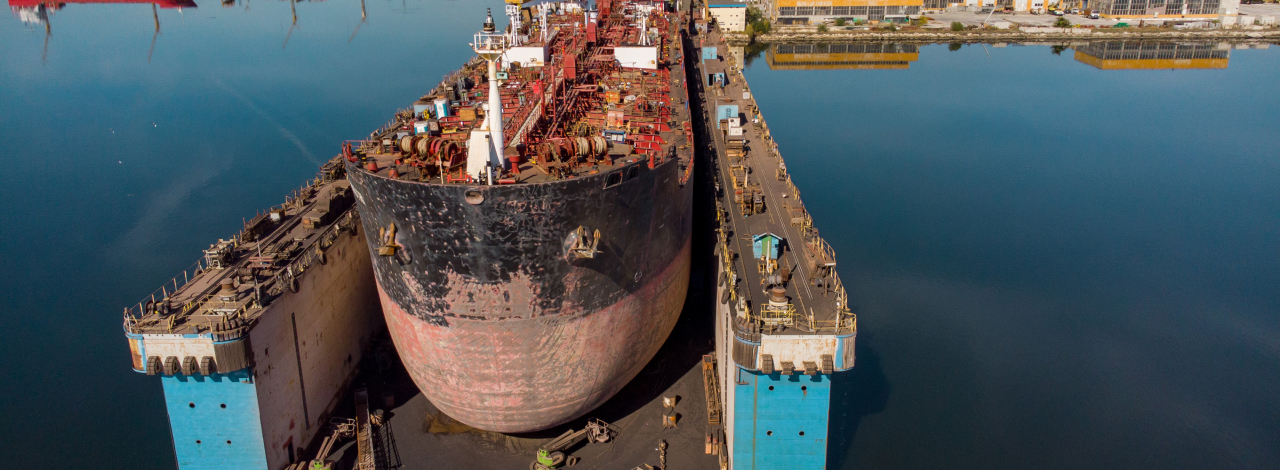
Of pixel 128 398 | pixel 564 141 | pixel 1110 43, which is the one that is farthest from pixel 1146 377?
pixel 1110 43

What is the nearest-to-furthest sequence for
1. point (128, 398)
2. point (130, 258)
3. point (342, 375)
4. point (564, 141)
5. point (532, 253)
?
point (532, 253) → point (564, 141) → point (342, 375) → point (128, 398) → point (130, 258)

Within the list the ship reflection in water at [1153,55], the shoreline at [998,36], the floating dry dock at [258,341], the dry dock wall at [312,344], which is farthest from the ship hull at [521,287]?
the ship reflection in water at [1153,55]

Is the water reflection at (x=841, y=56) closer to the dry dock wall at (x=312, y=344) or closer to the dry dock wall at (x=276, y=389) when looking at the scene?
the dry dock wall at (x=312, y=344)

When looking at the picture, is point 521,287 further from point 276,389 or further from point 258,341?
point 276,389

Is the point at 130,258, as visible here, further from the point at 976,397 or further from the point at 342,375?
the point at 976,397

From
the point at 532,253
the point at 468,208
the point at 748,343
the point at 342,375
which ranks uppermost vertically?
the point at 468,208

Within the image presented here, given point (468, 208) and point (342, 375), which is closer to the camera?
point (468, 208)

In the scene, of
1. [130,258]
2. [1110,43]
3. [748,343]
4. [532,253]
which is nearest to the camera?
[748,343]
